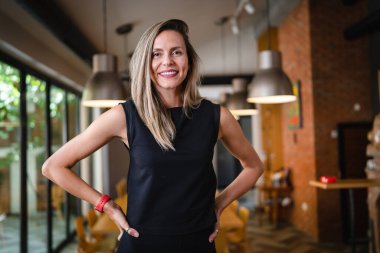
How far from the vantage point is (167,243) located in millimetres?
1162

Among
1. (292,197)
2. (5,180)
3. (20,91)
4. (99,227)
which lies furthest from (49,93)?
(292,197)

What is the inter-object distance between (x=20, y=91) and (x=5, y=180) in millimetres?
999

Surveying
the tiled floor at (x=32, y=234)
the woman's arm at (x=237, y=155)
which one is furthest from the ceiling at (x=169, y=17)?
the tiled floor at (x=32, y=234)

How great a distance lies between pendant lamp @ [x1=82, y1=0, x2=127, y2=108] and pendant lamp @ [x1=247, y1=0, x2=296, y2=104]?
96cm

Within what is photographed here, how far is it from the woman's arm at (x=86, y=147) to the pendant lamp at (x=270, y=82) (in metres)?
1.63

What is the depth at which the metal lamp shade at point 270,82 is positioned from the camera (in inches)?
104

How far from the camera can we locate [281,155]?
7.45 meters

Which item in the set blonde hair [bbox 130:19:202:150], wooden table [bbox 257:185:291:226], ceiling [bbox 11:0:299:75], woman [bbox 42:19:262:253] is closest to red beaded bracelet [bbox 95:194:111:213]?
woman [bbox 42:19:262:253]

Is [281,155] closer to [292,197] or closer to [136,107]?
[292,197]

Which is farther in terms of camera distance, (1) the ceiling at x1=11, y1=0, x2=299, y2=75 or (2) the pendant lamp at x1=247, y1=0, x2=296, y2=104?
(1) the ceiling at x1=11, y1=0, x2=299, y2=75

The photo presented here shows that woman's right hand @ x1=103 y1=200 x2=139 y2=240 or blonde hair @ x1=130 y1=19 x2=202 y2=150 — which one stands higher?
blonde hair @ x1=130 y1=19 x2=202 y2=150

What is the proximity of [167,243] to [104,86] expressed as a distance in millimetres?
1671

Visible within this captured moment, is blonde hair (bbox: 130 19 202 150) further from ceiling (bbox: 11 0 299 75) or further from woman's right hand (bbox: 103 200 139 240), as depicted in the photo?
ceiling (bbox: 11 0 299 75)

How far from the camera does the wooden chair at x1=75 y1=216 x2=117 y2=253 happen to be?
11.9 feet
